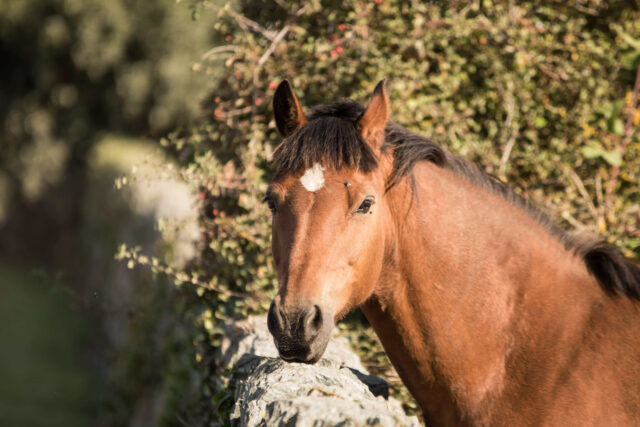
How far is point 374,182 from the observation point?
2.47m

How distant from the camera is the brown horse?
237 cm

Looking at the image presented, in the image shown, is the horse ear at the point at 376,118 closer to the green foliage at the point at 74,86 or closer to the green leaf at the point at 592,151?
the green leaf at the point at 592,151

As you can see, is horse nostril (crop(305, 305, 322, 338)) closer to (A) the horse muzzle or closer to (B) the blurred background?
(A) the horse muzzle

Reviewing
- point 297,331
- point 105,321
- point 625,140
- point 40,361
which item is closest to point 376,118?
point 297,331

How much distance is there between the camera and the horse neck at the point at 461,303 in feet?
8.24

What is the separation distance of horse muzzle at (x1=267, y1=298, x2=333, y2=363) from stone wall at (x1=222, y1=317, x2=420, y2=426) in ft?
0.54

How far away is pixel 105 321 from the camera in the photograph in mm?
11836

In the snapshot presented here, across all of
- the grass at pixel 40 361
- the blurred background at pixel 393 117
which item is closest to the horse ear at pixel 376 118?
the blurred background at pixel 393 117

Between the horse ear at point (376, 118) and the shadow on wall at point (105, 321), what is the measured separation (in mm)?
2411

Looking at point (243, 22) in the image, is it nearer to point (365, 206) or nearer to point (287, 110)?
point (287, 110)

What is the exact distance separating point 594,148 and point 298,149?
287 centimetres

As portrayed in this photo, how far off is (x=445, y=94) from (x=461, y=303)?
8.85 ft

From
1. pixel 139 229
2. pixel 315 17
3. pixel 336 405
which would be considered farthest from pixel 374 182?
pixel 139 229

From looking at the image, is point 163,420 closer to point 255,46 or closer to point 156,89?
point 255,46
